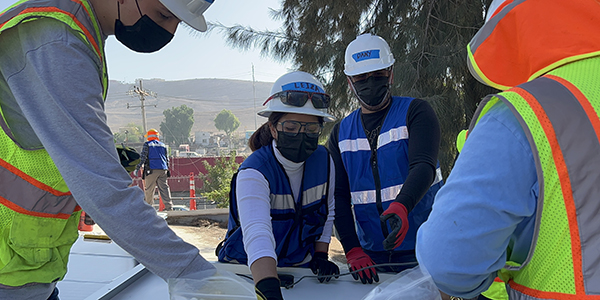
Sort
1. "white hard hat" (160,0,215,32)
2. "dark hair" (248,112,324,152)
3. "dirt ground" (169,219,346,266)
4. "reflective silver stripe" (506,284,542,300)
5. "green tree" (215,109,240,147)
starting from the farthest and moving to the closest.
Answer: "green tree" (215,109,240,147), "dirt ground" (169,219,346,266), "dark hair" (248,112,324,152), "white hard hat" (160,0,215,32), "reflective silver stripe" (506,284,542,300)

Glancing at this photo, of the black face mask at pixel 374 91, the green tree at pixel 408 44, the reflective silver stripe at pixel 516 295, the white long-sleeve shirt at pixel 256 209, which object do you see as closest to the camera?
the reflective silver stripe at pixel 516 295

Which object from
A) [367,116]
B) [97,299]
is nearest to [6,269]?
[97,299]

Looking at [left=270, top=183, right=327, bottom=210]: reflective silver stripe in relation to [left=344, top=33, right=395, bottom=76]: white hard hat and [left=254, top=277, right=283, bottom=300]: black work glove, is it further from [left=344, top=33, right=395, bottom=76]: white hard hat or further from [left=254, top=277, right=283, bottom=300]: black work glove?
[left=344, top=33, right=395, bottom=76]: white hard hat

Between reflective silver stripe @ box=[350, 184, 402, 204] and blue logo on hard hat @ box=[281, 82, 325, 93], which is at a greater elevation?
blue logo on hard hat @ box=[281, 82, 325, 93]

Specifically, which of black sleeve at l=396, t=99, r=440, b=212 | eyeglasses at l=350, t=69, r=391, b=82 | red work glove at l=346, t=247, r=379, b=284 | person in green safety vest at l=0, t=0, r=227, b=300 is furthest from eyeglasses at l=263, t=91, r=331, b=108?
person in green safety vest at l=0, t=0, r=227, b=300

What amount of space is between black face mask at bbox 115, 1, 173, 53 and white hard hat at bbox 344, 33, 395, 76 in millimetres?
1197

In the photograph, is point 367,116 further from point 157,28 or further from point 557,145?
point 557,145

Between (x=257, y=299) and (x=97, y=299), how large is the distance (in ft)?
2.23

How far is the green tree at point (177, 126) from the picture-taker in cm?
10975

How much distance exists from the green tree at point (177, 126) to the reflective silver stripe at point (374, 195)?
111 meters

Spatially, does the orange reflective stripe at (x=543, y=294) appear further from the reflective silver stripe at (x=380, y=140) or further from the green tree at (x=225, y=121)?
the green tree at (x=225, y=121)

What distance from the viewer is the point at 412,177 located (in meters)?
1.89

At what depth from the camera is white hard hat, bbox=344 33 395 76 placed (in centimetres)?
224

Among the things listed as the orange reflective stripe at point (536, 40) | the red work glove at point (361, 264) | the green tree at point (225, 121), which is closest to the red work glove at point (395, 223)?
the red work glove at point (361, 264)
